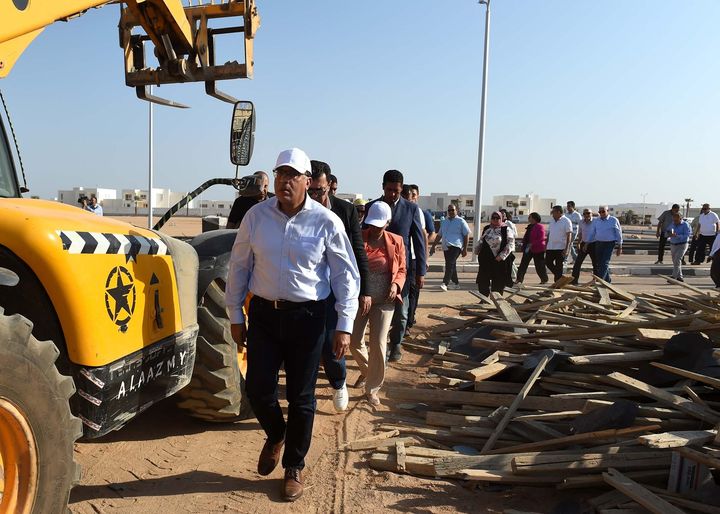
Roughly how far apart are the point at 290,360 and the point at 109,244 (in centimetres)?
128

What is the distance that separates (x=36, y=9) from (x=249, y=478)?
9.40 ft

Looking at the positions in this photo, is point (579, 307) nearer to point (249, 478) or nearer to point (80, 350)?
point (249, 478)

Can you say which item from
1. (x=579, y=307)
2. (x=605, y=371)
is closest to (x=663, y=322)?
(x=605, y=371)

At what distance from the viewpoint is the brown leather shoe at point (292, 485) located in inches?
142

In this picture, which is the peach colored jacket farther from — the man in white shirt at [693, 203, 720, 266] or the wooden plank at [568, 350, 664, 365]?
the man in white shirt at [693, 203, 720, 266]

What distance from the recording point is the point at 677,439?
3.50 metres

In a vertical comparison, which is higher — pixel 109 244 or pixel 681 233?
pixel 109 244

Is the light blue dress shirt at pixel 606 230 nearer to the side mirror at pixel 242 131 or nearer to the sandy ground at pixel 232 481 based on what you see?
the sandy ground at pixel 232 481

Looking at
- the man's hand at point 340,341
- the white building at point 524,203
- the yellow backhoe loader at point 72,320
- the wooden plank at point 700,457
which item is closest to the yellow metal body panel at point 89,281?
the yellow backhoe loader at point 72,320

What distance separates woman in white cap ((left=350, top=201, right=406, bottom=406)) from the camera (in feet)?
17.9

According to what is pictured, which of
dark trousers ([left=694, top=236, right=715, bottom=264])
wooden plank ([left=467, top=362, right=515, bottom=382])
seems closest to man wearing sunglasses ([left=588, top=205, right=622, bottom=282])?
dark trousers ([left=694, top=236, right=715, bottom=264])

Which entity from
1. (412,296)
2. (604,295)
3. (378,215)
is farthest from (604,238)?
(378,215)

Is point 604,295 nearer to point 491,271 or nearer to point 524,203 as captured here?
point 491,271

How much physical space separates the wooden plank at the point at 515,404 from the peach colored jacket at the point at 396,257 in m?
1.34
